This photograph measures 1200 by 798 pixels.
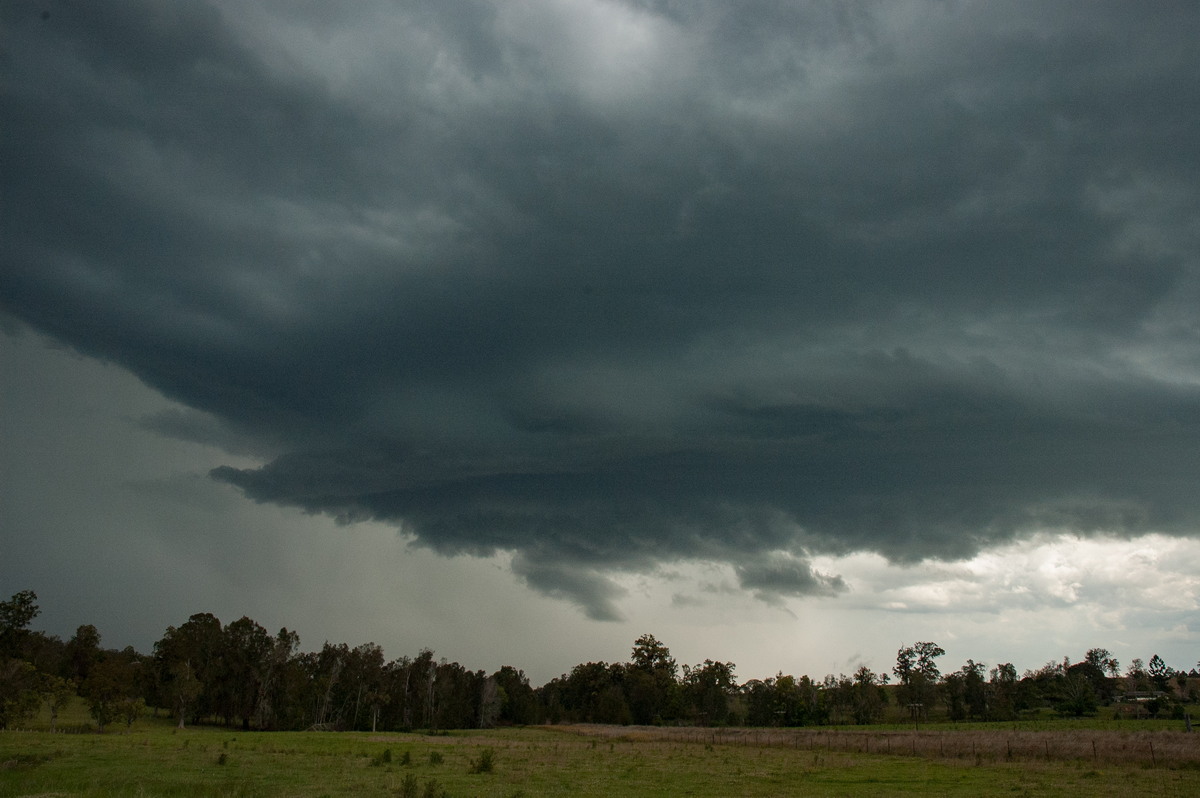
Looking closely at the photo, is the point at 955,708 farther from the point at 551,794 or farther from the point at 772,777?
the point at 551,794

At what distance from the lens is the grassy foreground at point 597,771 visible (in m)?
36.5

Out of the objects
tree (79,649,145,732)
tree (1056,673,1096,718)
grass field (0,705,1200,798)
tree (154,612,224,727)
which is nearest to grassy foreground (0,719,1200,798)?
grass field (0,705,1200,798)

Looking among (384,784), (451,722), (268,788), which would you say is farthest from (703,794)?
(451,722)

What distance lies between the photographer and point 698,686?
187750 millimetres

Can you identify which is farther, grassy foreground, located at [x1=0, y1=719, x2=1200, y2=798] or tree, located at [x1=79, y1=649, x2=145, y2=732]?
tree, located at [x1=79, y1=649, x2=145, y2=732]

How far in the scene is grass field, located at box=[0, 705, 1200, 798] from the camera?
1439 inches

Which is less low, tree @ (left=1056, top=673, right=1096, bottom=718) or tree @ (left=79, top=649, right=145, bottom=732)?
tree @ (left=79, top=649, right=145, bottom=732)

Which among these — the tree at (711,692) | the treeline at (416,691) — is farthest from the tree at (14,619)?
the tree at (711,692)

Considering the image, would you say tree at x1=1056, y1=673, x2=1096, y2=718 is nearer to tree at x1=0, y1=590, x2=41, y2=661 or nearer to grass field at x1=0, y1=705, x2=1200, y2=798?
grass field at x1=0, y1=705, x2=1200, y2=798

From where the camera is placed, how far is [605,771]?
4853cm

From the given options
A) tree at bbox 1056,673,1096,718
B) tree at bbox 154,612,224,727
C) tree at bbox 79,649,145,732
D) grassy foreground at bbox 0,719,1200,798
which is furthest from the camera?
tree at bbox 1056,673,1096,718

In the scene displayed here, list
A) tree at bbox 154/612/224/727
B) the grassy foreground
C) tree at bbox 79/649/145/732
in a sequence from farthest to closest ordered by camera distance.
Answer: tree at bbox 154/612/224/727 → tree at bbox 79/649/145/732 → the grassy foreground

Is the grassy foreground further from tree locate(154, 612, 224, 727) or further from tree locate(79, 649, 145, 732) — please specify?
tree locate(154, 612, 224, 727)

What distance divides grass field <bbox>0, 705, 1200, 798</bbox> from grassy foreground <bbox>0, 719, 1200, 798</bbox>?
0.10 meters
